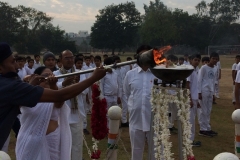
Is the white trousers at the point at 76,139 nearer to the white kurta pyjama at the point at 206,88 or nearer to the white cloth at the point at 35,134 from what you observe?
the white cloth at the point at 35,134

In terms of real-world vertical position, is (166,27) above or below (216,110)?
above

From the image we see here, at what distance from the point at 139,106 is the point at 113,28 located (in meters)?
61.3

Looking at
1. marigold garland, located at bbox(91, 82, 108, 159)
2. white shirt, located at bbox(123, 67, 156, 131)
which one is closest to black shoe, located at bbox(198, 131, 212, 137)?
marigold garland, located at bbox(91, 82, 108, 159)

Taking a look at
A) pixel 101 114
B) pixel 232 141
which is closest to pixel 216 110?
pixel 232 141

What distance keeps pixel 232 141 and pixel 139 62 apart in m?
6.71

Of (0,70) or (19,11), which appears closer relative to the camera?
(0,70)

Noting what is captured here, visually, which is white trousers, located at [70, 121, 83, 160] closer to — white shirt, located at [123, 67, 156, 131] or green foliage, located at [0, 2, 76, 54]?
white shirt, located at [123, 67, 156, 131]

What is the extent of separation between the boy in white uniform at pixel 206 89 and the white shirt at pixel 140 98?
14.3 feet

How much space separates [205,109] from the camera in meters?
9.77

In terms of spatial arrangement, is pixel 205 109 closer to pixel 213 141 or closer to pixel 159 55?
pixel 213 141

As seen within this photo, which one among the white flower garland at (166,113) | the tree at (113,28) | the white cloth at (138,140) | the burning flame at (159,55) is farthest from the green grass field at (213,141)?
the tree at (113,28)

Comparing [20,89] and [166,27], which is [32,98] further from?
[166,27]

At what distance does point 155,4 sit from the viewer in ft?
310

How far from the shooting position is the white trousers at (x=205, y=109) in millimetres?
9750
